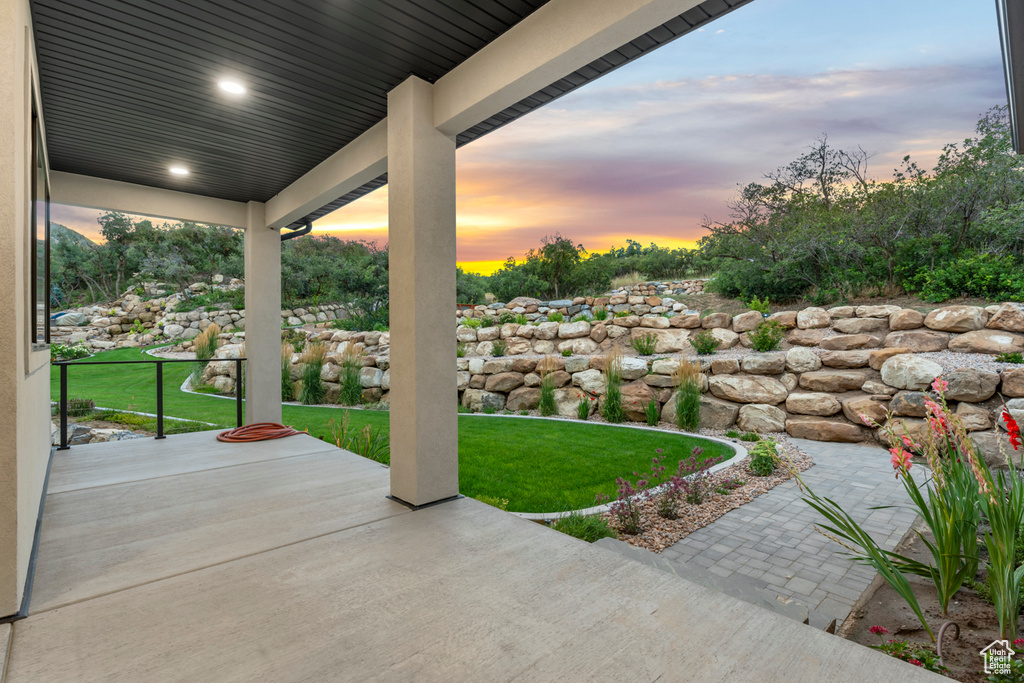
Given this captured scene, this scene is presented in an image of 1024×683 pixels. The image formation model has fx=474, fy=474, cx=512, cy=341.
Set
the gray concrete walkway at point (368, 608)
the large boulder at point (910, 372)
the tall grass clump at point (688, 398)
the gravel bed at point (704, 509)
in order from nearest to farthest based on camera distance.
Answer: the gray concrete walkway at point (368, 608)
the gravel bed at point (704, 509)
the large boulder at point (910, 372)
the tall grass clump at point (688, 398)

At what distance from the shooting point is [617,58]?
9.50 ft

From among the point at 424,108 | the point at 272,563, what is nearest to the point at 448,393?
the point at 272,563

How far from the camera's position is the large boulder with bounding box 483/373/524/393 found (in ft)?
28.5

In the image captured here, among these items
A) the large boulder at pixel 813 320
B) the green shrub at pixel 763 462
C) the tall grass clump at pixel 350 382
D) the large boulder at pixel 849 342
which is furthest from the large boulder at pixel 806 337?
the tall grass clump at pixel 350 382

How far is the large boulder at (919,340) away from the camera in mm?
6680

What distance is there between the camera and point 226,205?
20.3 feet

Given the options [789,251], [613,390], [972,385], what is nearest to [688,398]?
[613,390]

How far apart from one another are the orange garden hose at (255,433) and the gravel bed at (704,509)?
12.4 feet

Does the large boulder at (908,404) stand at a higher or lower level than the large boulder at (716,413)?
higher

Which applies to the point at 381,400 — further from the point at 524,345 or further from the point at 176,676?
the point at 176,676

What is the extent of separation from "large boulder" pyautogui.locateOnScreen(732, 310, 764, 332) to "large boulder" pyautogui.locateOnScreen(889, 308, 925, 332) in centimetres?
182

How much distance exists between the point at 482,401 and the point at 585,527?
221 inches

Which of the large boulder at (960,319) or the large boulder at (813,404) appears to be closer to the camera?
the large boulder at (813,404)

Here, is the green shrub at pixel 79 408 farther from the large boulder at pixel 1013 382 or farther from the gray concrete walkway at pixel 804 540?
the large boulder at pixel 1013 382
